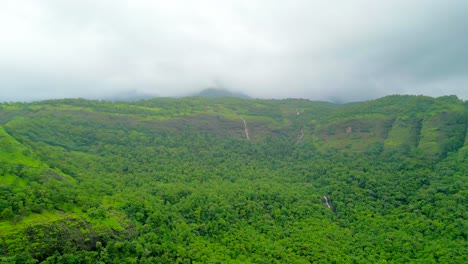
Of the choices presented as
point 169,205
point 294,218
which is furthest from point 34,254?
point 294,218

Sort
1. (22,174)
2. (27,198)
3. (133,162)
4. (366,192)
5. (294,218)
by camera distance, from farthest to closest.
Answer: (133,162)
(366,192)
(294,218)
(22,174)
(27,198)

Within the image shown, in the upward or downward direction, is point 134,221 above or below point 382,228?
above

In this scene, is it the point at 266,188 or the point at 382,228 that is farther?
the point at 266,188

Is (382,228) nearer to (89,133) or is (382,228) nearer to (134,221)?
(134,221)

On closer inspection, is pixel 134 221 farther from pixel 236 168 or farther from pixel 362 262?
pixel 236 168

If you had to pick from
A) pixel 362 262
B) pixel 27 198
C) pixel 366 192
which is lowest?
pixel 362 262

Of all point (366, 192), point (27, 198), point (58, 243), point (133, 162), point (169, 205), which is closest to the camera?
point (58, 243)
